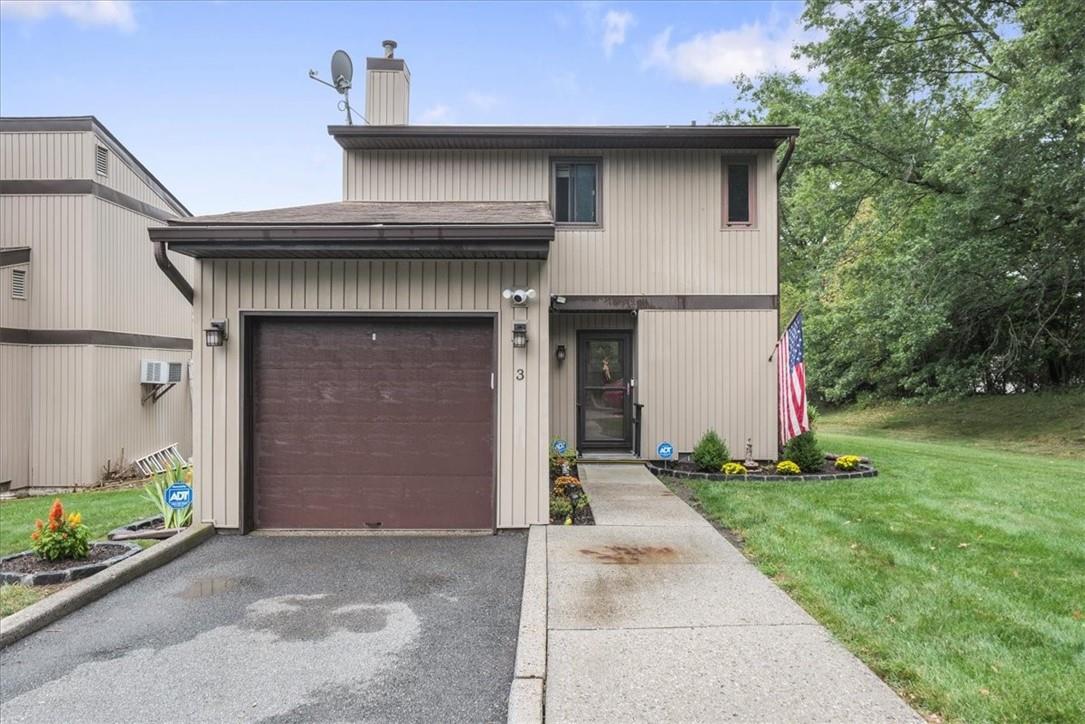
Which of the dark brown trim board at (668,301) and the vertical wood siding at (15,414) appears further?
the vertical wood siding at (15,414)

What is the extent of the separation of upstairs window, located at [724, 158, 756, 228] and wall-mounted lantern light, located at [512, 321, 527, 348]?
17.1 feet

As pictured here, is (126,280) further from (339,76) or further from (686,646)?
(686,646)

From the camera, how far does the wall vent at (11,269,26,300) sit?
35.6 feet

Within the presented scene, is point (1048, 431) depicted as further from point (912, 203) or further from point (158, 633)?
point (158, 633)

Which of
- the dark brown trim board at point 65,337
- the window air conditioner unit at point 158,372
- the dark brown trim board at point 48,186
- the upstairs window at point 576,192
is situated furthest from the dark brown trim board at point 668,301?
the dark brown trim board at point 48,186

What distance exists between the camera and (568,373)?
34.7ft

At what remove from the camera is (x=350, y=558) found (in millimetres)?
5652

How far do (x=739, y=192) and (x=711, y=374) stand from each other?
9.64ft

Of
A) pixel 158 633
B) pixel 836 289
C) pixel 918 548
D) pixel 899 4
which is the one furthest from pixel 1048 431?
pixel 158 633

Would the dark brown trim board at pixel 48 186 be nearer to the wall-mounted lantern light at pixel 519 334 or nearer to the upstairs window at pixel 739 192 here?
the wall-mounted lantern light at pixel 519 334

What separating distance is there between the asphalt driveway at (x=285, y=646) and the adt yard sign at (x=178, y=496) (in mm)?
854

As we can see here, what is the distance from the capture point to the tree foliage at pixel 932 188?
1510 centimetres

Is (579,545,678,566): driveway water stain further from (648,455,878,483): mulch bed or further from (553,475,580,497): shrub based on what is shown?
(648,455,878,483): mulch bed

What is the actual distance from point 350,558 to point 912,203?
18663 millimetres
